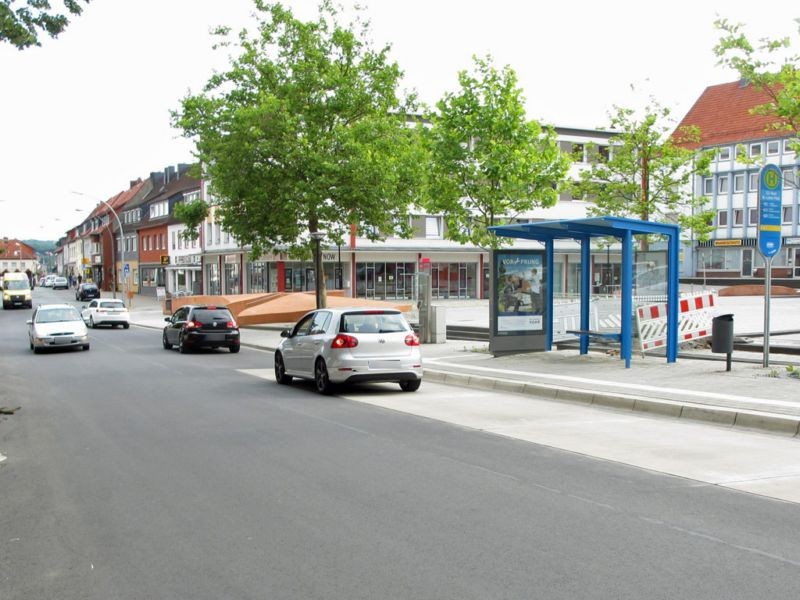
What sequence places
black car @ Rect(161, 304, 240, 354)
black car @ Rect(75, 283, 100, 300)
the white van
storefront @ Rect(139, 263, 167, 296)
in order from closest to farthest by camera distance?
1. black car @ Rect(161, 304, 240, 354)
2. the white van
3. black car @ Rect(75, 283, 100, 300)
4. storefront @ Rect(139, 263, 167, 296)

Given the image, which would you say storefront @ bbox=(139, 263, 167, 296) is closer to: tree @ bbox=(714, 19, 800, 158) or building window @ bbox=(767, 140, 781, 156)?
building window @ bbox=(767, 140, 781, 156)

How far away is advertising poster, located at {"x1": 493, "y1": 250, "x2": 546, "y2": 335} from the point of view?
19.6m

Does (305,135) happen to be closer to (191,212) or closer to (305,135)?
(305,135)

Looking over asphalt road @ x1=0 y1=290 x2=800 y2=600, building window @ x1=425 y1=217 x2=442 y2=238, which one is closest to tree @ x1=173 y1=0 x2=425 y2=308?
asphalt road @ x1=0 y1=290 x2=800 y2=600

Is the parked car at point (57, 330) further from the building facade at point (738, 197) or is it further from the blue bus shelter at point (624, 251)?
the building facade at point (738, 197)

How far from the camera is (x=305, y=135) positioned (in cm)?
2973

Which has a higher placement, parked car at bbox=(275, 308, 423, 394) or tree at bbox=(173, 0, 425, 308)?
tree at bbox=(173, 0, 425, 308)

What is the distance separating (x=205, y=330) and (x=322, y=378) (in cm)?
1193

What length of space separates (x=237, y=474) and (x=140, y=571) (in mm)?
2832

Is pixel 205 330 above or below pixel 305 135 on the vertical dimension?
below

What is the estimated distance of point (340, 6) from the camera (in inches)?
1251

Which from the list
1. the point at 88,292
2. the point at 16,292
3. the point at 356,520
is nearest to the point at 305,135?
the point at 356,520

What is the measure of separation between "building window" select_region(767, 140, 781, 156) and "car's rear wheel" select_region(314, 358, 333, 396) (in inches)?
2519

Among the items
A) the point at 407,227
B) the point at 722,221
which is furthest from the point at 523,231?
the point at 722,221
